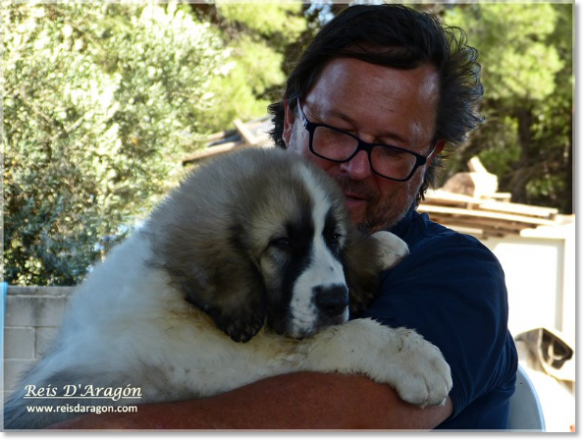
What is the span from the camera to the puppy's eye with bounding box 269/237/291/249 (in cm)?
222

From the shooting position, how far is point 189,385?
83.0 inches

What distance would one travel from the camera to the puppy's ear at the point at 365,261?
2410 millimetres

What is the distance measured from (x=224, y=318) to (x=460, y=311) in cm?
69

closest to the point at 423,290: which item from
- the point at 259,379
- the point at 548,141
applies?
the point at 259,379

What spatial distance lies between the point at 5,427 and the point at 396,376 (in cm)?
120

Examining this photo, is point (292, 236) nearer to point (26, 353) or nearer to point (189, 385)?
point (189, 385)

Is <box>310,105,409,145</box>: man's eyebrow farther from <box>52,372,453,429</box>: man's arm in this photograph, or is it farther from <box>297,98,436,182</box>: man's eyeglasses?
<box>52,372,453,429</box>: man's arm

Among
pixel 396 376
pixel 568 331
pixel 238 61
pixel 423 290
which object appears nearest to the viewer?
pixel 396 376

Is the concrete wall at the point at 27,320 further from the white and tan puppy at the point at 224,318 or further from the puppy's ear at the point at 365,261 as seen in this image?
the puppy's ear at the point at 365,261

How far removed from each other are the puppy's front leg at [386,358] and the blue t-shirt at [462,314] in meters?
0.07

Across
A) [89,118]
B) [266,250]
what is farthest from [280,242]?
[89,118]

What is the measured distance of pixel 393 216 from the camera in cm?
291

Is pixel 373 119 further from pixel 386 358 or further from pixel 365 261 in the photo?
pixel 386 358

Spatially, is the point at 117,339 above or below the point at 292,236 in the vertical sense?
below
